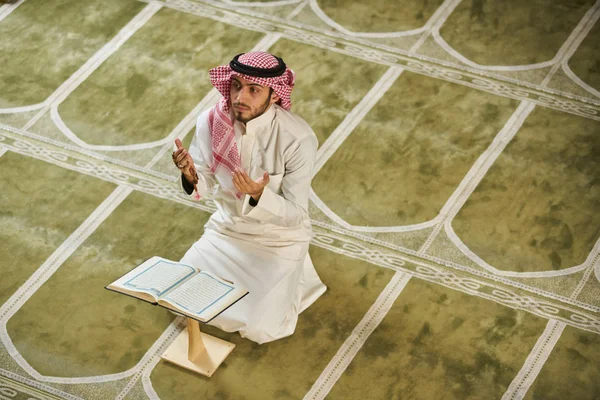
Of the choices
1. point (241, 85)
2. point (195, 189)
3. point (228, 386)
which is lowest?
point (228, 386)

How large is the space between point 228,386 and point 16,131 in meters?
2.08

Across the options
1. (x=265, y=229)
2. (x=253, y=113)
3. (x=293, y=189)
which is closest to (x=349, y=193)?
(x=265, y=229)

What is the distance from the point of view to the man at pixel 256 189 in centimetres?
360

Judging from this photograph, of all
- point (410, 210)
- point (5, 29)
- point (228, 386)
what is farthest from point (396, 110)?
point (5, 29)

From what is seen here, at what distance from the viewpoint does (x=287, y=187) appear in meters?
3.76

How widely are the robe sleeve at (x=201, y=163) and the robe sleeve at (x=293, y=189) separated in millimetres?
299

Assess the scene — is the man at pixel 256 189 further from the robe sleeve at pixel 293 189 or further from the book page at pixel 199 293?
the book page at pixel 199 293

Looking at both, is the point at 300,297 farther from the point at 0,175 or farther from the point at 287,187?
the point at 0,175

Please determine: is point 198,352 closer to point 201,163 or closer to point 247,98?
point 201,163

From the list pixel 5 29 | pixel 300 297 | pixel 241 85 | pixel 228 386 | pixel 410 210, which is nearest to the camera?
pixel 241 85

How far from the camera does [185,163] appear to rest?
367 centimetres

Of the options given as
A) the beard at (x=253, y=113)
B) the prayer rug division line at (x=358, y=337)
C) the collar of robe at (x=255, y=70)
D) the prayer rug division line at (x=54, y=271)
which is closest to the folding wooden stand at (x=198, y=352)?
the prayer rug division line at (x=54, y=271)

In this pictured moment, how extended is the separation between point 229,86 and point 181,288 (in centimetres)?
81

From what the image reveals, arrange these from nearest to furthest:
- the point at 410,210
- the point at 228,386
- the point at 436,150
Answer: the point at 228,386 < the point at 410,210 < the point at 436,150
